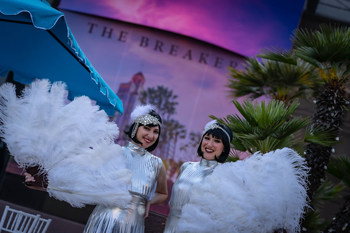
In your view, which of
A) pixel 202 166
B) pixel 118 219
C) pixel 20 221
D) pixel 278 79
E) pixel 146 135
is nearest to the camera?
pixel 118 219

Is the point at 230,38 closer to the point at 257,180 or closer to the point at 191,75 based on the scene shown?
the point at 191,75

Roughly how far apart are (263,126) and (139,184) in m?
1.83

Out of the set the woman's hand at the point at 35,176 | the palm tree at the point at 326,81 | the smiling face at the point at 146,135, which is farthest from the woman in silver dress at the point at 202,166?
the palm tree at the point at 326,81

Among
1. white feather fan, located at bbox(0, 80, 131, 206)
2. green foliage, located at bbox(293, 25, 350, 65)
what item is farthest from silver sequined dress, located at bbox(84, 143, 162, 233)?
green foliage, located at bbox(293, 25, 350, 65)

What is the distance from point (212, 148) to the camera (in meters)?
3.17

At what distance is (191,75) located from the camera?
951 centimetres

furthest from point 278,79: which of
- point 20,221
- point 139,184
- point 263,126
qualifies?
point 20,221

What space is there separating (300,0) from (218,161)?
7.56 meters

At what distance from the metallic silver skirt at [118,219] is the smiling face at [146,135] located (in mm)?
477

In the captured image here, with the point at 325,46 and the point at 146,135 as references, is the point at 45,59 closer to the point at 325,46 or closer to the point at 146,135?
the point at 146,135

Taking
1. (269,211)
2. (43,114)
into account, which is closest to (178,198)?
(269,211)

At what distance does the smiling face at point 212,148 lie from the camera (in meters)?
3.17

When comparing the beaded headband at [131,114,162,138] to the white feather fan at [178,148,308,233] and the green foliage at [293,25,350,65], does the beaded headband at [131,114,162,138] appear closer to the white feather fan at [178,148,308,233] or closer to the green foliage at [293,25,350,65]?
the white feather fan at [178,148,308,233]

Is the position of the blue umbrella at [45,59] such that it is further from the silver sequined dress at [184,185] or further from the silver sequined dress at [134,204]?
the silver sequined dress at [184,185]
